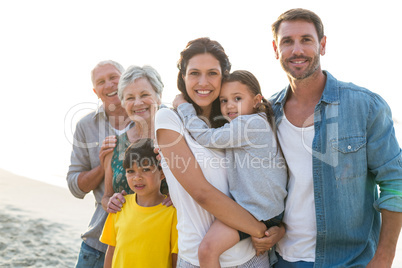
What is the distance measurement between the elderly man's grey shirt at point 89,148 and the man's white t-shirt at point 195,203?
3.51 feet

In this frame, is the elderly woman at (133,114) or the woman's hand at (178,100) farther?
the elderly woman at (133,114)

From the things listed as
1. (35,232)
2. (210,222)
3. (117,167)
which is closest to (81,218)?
(35,232)

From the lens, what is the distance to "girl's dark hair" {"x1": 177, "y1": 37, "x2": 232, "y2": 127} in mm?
2729

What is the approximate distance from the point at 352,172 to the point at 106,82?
2.30 meters

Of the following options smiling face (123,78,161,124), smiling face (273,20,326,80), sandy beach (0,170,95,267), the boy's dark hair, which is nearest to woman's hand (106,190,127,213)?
the boy's dark hair

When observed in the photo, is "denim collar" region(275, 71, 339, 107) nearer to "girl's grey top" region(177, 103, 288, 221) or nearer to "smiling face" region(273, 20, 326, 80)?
"smiling face" region(273, 20, 326, 80)

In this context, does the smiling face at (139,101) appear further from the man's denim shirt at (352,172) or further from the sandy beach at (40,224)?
the sandy beach at (40,224)

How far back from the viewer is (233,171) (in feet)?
8.17

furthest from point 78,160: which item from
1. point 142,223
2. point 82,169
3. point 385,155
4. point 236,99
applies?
point 385,155

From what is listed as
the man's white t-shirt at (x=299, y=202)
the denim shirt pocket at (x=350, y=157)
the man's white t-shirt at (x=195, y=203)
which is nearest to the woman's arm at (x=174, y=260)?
the man's white t-shirt at (x=195, y=203)

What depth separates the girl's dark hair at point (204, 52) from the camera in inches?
107

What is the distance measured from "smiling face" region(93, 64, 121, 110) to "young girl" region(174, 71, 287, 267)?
49.7 inches

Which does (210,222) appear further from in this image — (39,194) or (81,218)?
(39,194)

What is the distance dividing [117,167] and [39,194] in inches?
317
